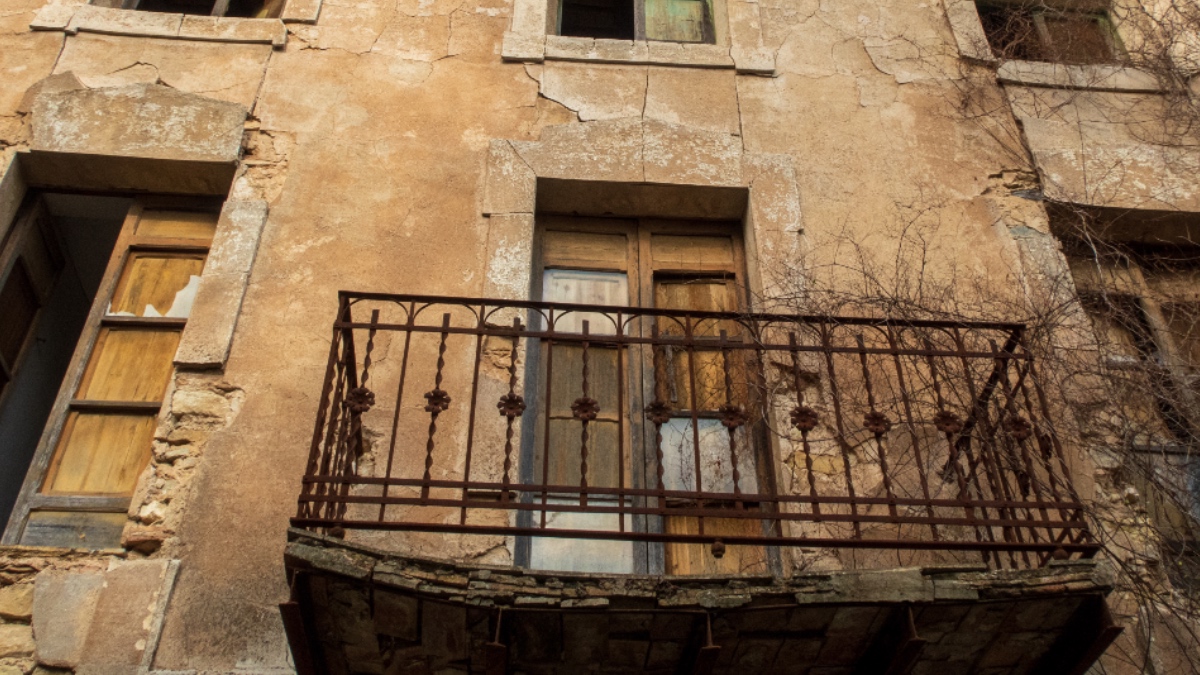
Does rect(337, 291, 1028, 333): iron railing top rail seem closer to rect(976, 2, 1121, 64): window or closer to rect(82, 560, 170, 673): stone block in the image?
rect(82, 560, 170, 673): stone block

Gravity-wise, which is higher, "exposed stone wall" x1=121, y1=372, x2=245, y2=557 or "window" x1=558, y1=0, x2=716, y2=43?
"window" x1=558, y1=0, x2=716, y2=43

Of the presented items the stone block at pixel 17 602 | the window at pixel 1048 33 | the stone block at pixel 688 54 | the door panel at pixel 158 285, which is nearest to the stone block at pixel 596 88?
the stone block at pixel 688 54

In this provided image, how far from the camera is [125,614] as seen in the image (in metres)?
3.85

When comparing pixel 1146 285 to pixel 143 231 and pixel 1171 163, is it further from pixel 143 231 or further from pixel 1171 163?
pixel 143 231

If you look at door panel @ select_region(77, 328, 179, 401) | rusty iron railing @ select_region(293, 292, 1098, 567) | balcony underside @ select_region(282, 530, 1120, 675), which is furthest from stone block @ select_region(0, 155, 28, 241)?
balcony underside @ select_region(282, 530, 1120, 675)

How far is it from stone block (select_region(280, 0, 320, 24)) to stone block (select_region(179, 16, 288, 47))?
68 millimetres

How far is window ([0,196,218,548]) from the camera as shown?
14.1 ft

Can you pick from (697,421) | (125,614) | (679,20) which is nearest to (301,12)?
(679,20)

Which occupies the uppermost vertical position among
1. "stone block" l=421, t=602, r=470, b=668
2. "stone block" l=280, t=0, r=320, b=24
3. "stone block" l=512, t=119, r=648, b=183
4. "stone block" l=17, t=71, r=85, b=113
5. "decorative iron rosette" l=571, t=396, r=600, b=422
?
"stone block" l=280, t=0, r=320, b=24

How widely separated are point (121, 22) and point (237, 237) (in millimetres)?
1664

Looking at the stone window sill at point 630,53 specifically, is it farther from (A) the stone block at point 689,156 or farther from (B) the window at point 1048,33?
(B) the window at point 1048,33

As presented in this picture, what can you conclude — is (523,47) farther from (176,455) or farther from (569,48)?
(176,455)

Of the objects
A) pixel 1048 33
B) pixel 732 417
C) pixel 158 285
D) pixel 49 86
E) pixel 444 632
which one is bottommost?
pixel 444 632

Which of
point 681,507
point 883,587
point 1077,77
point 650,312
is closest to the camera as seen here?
point 883,587
